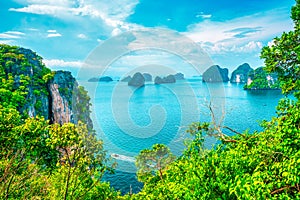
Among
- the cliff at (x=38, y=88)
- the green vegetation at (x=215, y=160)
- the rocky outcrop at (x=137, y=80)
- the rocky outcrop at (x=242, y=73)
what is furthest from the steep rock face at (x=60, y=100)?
the rocky outcrop at (x=242, y=73)

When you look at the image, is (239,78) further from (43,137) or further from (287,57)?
(287,57)

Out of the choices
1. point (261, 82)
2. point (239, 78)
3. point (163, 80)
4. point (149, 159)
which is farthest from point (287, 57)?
point (239, 78)

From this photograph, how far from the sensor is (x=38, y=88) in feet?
125


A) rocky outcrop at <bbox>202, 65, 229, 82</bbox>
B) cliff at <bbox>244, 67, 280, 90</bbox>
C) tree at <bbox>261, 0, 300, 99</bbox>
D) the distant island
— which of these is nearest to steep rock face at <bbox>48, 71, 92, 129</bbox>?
tree at <bbox>261, 0, 300, 99</bbox>

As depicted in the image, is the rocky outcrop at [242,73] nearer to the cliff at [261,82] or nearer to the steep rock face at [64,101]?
the cliff at [261,82]

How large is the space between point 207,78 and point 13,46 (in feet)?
379

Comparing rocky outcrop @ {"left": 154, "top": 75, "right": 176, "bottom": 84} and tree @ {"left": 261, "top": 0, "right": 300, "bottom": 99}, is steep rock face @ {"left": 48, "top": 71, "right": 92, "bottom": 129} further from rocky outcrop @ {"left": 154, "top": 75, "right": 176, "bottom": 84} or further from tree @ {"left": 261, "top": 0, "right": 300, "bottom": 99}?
rocky outcrop @ {"left": 154, "top": 75, "right": 176, "bottom": 84}

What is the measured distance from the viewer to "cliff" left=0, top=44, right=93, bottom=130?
3428 centimetres

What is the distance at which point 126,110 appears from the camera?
196 ft

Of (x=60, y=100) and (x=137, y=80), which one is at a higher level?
(x=137, y=80)

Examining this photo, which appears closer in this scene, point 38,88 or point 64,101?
point 38,88

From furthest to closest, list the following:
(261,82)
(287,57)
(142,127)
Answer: (261,82)
(142,127)
(287,57)

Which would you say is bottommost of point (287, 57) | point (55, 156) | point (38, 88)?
point (55, 156)

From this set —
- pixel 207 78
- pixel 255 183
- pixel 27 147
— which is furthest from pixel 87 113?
pixel 207 78
